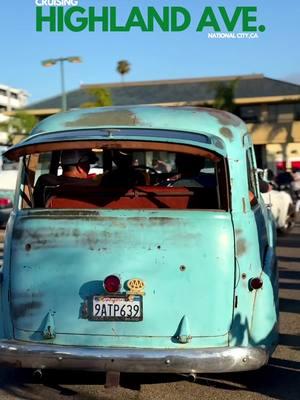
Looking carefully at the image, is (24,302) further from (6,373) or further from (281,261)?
(281,261)

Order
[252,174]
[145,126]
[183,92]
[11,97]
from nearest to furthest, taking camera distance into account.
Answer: [145,126] < [252,174] < [183,92] < [11,97]

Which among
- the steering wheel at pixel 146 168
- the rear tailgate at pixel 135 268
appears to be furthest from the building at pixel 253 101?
the rear tailgate at pixel 135 268

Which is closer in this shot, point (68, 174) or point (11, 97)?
point (68, 174)

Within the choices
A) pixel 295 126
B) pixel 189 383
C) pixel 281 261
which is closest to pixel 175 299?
pixel 189 383

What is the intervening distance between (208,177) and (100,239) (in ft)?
4.47

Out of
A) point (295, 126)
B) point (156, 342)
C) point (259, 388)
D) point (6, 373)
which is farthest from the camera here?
point (295, 126)

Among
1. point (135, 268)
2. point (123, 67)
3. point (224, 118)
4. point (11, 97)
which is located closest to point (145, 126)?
point (224, 118)

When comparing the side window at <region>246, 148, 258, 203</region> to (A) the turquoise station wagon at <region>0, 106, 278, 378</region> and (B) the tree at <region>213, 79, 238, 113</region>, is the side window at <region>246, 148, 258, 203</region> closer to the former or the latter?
(A) the turquoise station wagon at <region>0, 106, 278, 378</region>

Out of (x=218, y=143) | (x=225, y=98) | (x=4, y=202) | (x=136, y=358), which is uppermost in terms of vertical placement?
(x=225, y=98)

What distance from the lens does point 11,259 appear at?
4.54m

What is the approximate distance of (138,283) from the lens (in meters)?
4.38

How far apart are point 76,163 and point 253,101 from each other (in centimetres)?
4234

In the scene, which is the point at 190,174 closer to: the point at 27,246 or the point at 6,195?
the point at 27,246

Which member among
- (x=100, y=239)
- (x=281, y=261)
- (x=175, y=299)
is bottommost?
(x=281, y=261)
